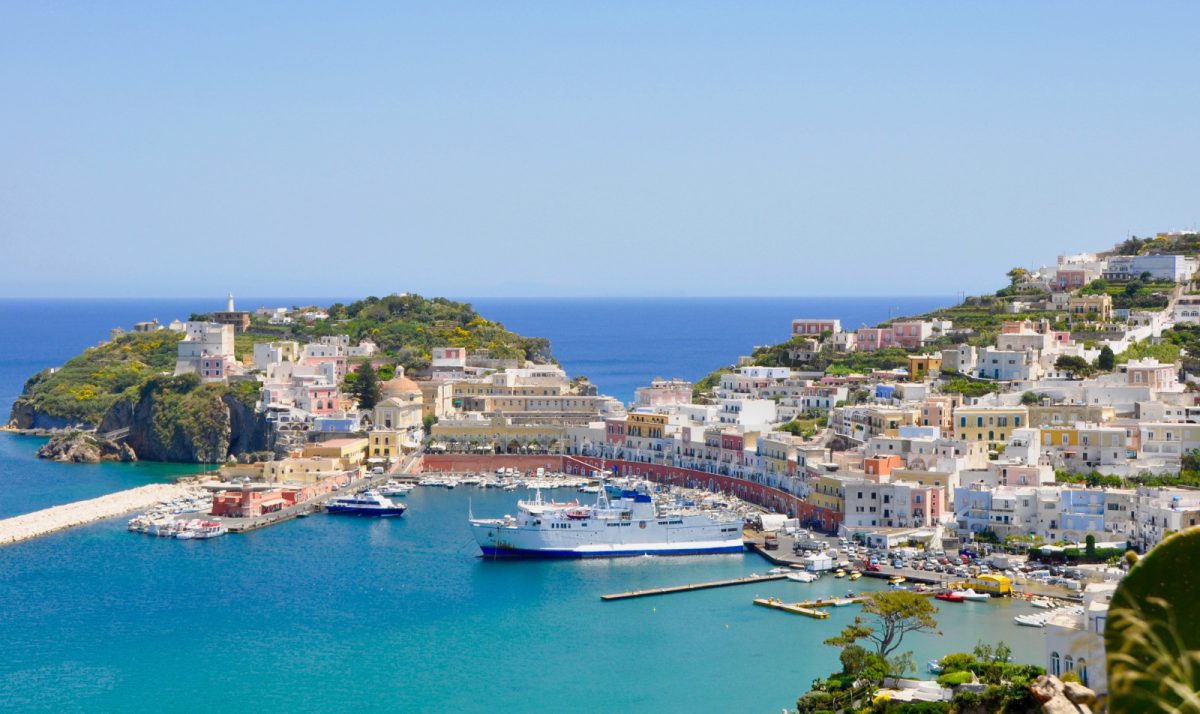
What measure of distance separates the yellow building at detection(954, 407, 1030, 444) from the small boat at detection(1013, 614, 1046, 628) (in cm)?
965

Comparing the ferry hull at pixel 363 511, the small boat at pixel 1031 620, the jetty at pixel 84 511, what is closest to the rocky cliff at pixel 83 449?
the jetty at pixel 84 511

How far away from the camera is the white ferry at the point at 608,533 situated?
981 inches

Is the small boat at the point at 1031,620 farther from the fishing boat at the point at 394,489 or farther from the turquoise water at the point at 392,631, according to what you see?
the fishing boat at the point at 394,489

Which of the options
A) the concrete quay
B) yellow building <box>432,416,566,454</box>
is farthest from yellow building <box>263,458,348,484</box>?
yellow building <box>432,416,566,454</box>

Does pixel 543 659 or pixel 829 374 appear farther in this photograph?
pixel 829 374

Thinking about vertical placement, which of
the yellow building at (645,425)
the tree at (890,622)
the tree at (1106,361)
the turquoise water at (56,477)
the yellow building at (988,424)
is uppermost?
the tree at (1106,361)

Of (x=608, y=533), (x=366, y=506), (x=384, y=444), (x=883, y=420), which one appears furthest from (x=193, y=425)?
(x=883, y=420)

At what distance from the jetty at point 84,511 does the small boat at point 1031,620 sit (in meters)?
17.5

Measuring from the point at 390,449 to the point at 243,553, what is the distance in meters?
11.0

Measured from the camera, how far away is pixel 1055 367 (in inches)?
1340

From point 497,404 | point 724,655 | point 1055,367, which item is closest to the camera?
point 724,655

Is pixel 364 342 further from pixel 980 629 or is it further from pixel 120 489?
pixel 980 629

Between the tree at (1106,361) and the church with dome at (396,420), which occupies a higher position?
the tree at (1106,361)

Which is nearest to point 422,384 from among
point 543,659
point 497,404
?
point 497,404
